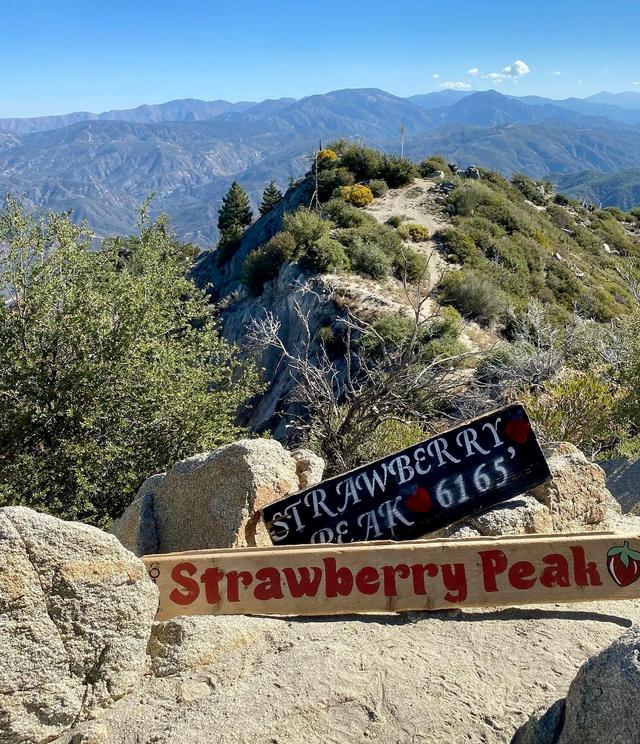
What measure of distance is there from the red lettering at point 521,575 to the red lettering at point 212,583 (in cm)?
221

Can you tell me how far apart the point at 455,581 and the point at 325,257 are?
21.2 metres

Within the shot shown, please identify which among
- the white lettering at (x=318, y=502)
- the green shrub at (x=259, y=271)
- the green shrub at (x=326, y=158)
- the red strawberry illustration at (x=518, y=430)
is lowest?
the white lettering at (x=318, y=502)

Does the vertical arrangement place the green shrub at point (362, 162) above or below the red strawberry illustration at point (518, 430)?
above

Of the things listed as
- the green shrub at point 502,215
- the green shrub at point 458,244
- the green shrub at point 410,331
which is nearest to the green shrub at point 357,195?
the green shrub at point 458,244

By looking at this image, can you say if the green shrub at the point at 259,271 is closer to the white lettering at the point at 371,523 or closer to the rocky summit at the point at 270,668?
the white lettering at the point at 371,523

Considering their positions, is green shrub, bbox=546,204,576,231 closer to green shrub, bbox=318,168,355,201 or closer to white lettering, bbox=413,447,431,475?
green shrub, bbox=318,168,355,201

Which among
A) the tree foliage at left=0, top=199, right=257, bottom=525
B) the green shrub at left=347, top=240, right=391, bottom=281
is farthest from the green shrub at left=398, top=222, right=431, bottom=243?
the tree foliage at left=0, top=199, right=257, bottom=525

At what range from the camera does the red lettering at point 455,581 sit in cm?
478

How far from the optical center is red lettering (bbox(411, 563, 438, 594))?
188 inches

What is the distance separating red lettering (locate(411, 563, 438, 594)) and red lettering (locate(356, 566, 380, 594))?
0.28 meters

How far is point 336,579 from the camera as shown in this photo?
4.79 metres

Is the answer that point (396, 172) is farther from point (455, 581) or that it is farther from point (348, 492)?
point (455, 581)

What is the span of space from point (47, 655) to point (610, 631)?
3.84 meters

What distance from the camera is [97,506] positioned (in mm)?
8703
